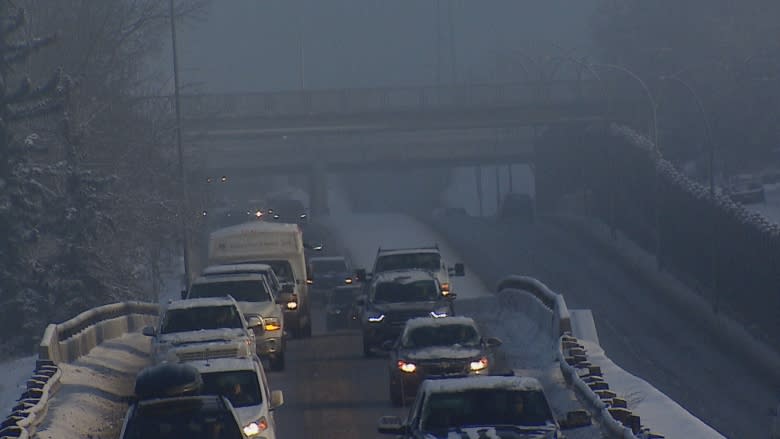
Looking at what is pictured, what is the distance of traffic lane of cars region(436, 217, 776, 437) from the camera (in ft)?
161

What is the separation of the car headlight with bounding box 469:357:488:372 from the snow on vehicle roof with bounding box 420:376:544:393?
8136 mm

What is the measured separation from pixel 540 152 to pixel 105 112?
54917 mm

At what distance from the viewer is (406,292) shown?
34094 millimetres

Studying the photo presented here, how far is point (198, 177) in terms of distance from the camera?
83.6 metres

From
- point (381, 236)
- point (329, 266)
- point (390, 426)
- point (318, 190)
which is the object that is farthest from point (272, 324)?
point (318, 190)

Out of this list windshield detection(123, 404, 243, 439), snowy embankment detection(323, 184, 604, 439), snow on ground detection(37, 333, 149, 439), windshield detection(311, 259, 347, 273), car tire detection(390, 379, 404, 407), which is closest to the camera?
windshield detection(123, 404, 243, 439)

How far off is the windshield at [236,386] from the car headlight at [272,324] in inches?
423

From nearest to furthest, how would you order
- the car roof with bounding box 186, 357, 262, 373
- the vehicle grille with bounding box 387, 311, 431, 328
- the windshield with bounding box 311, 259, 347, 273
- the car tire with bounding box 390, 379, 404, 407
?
the car roof with bounding box 186, 357, 262, 373, the car tire with bounding box 390, 379, 404, 407, the vehicle grille with bounding box 387, 311, 431, 328, the windshield with bounding box 311, 259, 347, 273

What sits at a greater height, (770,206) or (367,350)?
(367,350)

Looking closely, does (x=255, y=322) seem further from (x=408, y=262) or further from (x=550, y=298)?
(x=408, y=262)

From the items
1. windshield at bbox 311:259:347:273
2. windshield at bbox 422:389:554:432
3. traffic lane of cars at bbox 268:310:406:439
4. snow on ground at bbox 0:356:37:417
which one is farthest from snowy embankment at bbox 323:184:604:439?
snow on ground at bbox 0:356:37:417

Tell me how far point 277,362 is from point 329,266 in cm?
2986

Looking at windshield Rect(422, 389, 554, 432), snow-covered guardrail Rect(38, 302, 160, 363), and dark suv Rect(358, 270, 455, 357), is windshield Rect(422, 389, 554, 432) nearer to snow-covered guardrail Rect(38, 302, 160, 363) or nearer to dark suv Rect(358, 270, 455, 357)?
snow-covered guardrail Rect(38, 302, 160, 363)

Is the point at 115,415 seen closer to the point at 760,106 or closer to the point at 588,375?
the point at 588,375
